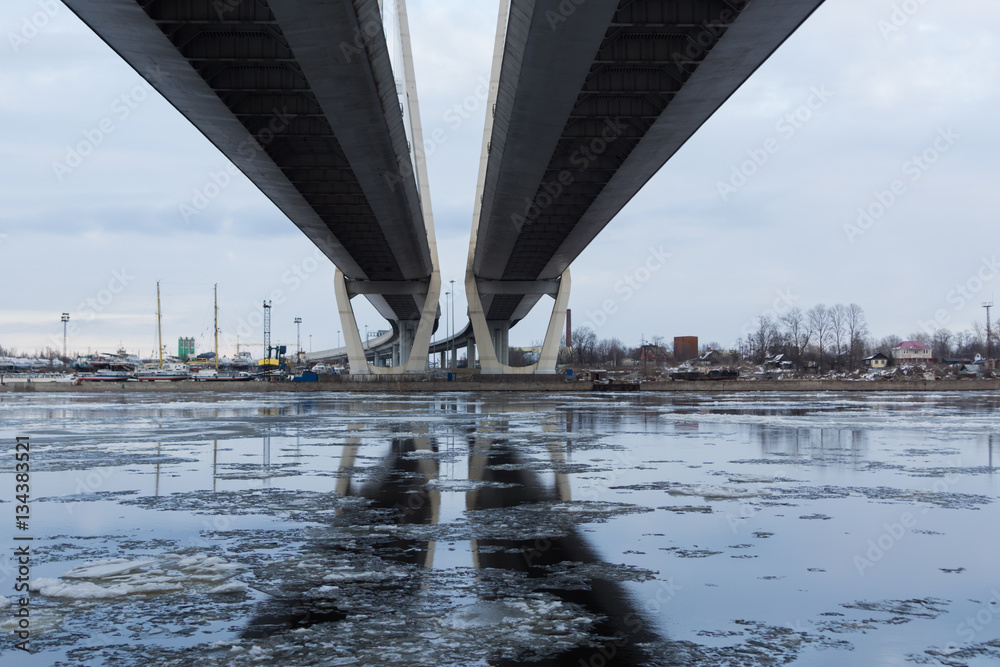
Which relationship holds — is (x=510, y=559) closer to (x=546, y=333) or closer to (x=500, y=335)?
(x=546, y=333)

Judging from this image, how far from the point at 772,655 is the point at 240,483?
32.6 feet

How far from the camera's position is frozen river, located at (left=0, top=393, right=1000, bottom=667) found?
5.72 metres

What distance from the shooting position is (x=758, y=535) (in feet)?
30.5

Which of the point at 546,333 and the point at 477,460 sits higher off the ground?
the point at 546,333

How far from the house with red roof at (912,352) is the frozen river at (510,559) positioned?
172 metres

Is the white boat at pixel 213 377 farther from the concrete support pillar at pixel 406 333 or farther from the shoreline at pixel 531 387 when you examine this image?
the shoreline at pixel 531 387

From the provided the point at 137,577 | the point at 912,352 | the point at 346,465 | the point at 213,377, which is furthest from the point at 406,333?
the point at 912,352

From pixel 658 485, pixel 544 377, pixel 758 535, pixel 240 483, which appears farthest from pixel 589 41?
pixel 544 377

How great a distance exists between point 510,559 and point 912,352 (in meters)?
191

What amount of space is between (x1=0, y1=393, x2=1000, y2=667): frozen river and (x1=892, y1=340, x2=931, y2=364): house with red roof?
17180 centimetres

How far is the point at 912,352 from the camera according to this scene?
178m

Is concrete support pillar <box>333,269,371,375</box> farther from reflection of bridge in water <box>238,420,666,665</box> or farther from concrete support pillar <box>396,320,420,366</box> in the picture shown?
reflection of bridge in water <box>238,420,666,665</box>

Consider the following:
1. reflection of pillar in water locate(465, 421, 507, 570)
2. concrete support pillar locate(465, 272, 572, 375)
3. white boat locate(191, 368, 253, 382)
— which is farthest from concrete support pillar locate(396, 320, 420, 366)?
reflection of pillar in water locate(465, 421, 507, 570)

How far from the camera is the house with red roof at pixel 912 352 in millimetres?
173250
